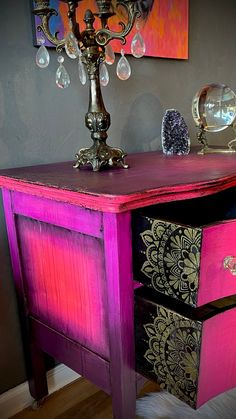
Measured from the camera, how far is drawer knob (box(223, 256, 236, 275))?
A: 2.22 ft

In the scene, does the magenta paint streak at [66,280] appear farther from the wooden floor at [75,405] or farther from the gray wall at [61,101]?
the wooden floor at [75,405]

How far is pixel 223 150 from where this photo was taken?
1.13m

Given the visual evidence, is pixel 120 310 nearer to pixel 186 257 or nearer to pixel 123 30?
pixel 186 257

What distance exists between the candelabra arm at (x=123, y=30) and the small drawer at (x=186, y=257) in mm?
385

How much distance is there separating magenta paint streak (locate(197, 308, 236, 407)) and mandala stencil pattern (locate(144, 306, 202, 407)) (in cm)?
1

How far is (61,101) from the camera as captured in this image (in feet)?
3.50

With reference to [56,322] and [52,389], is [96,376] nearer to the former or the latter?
[56,322]

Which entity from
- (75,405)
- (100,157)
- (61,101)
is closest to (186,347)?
(100,157)

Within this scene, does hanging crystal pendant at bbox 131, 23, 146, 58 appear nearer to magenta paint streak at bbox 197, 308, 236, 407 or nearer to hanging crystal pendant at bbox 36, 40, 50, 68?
hanging crystal pendant at bbox 36, 40, 50, 68

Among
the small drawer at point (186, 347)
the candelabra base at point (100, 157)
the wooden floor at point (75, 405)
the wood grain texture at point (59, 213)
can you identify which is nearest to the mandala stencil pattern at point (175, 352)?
the small drawer at point (186, 347)

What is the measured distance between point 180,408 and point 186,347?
0.52 metres

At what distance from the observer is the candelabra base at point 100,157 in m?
0.81

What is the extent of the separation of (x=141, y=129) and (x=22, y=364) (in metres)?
0.89

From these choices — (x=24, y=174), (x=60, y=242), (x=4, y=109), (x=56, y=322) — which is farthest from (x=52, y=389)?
(x=4, y=109)
